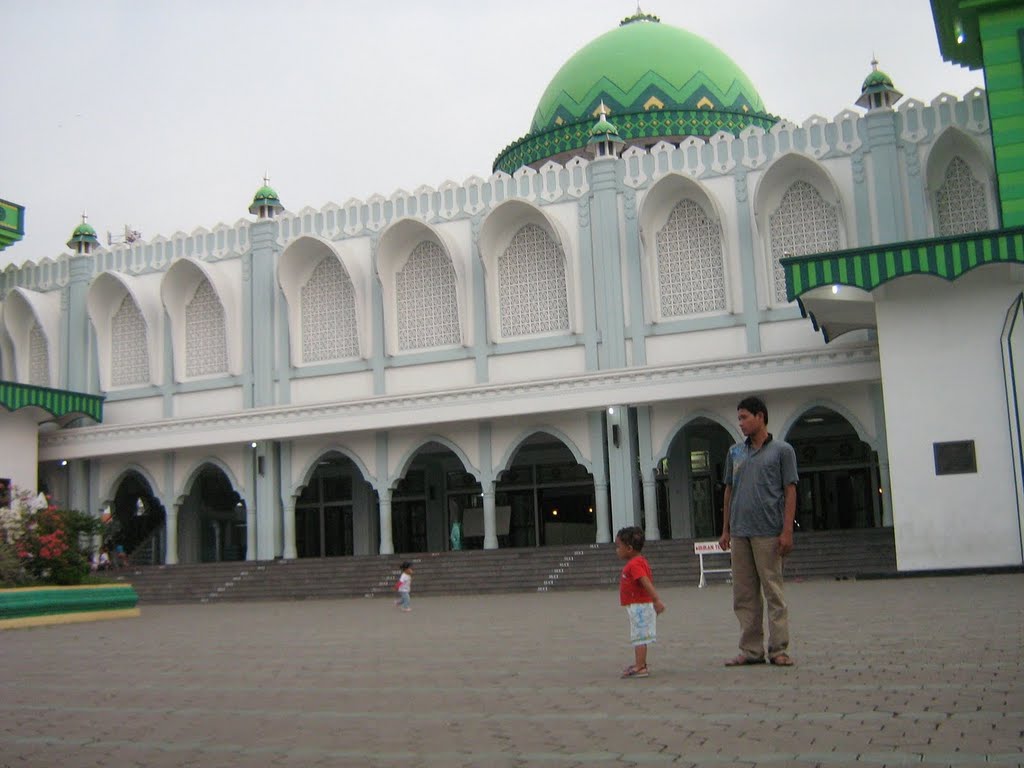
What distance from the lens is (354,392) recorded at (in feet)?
85.6

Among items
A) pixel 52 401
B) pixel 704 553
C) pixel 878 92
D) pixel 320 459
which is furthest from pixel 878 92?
pixel 52 401

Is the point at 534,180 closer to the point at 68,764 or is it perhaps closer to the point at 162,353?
the point at 162,353

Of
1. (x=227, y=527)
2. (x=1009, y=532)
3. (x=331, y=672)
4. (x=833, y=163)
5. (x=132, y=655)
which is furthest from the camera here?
(x=227, y=527)

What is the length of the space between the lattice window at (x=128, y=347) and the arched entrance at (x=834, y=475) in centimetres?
1543

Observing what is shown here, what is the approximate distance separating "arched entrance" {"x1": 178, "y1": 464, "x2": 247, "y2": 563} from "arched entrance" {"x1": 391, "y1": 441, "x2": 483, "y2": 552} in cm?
427

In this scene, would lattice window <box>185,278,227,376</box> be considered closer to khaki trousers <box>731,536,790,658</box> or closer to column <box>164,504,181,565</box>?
column <box>164,504,181,565</box>

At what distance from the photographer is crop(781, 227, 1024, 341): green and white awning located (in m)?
16.9

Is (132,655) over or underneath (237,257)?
underneath

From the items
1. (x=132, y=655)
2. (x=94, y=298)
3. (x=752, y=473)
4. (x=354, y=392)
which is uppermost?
(x=94, y=298)

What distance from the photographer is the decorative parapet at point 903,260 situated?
16.8 metres

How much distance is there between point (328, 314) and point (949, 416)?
553 inches

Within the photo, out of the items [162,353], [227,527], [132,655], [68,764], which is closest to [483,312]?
[162,353]

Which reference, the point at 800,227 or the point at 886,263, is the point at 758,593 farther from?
the point at 800,227

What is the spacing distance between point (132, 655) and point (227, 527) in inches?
927
